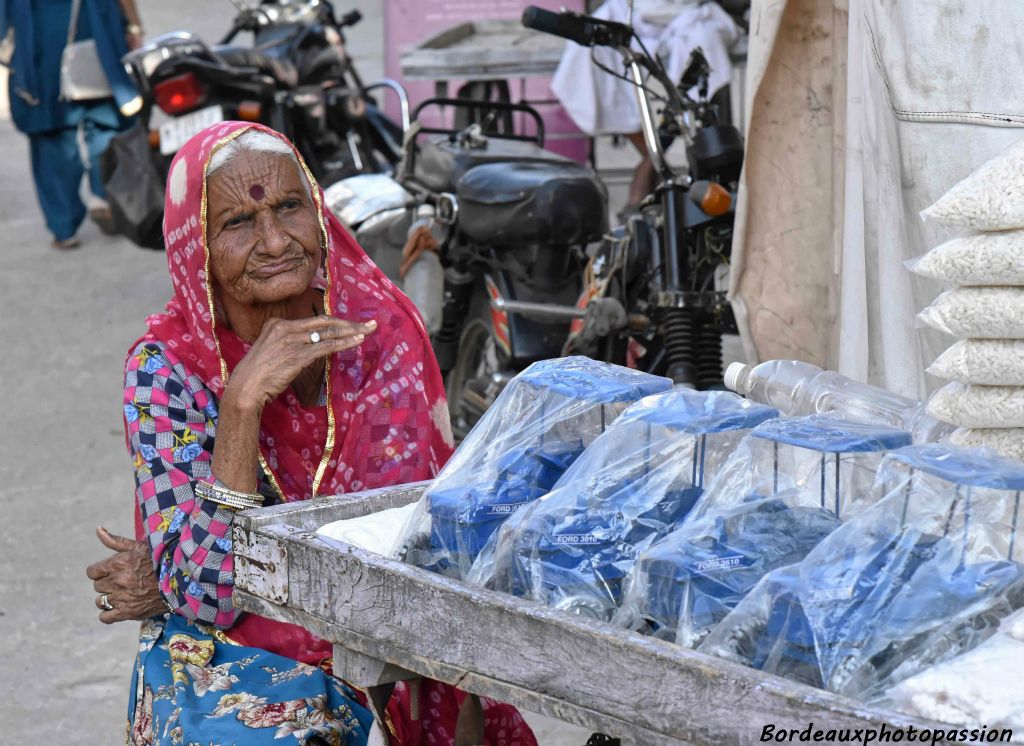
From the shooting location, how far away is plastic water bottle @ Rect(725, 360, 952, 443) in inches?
68.7

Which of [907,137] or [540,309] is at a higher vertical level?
[907,137]

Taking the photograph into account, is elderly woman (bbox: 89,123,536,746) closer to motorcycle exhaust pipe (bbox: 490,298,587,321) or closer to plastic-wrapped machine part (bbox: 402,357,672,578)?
plastic-wrapped machine part (bbox: 402,357,672,578)

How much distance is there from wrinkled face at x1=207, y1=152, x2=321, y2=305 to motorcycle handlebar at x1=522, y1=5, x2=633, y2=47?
150cm

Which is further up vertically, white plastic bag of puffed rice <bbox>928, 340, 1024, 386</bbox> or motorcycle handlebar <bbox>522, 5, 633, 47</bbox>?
motorcycle handlebar <bbox>522, 5, 633, 47</bbox>

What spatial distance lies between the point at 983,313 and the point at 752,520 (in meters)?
0.48

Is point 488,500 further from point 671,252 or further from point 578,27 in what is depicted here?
point 578,27

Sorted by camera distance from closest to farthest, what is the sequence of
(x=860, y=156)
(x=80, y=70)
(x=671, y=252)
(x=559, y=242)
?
(x=860, y=156), (x=671, y=252), (x=559, y=242), (x=80, y=70)

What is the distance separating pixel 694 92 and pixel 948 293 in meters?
4.04

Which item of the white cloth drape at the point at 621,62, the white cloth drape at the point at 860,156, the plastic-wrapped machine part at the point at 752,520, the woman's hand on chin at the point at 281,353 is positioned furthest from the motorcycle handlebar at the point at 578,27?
the plastic-wrapped machine part at the point at 752,520

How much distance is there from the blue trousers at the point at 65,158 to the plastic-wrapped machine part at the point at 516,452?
20.9 feet

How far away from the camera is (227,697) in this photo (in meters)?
1.95

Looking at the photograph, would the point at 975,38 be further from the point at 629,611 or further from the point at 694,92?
the point at 694,92

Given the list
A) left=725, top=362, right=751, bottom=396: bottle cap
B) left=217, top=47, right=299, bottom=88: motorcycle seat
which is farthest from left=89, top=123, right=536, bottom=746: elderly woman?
left=217, top=47, right=299, bottom=88: motorcycle seat

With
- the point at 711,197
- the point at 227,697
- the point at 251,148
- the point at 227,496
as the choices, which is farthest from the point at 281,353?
the point at 711,197
